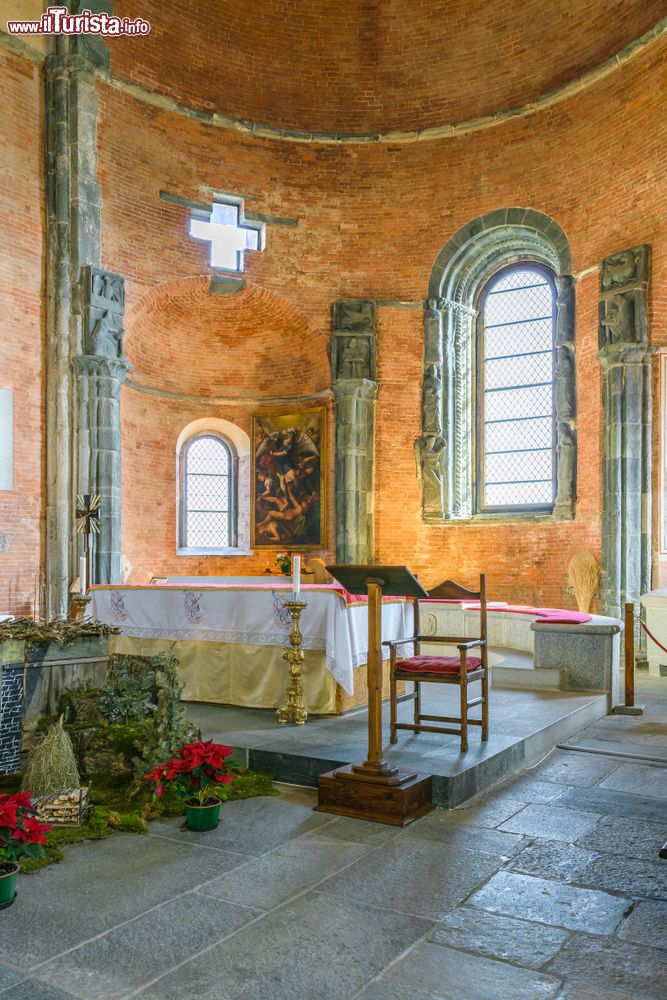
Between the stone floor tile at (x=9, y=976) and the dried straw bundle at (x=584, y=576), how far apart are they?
10015mm

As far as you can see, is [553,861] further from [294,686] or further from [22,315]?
[22,315]

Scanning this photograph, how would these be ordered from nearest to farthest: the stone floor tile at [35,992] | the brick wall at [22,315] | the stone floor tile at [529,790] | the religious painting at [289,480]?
the stone floor tile at [35,992], the stone floor tile at [529,790], the brick wall at [22,315], the religious painting at [289,480]

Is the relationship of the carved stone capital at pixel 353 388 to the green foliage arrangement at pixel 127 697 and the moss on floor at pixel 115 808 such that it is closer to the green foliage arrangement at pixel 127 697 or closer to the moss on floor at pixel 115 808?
the green foliage arrangement at pixel 127 697

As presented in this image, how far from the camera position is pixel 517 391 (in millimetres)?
13727

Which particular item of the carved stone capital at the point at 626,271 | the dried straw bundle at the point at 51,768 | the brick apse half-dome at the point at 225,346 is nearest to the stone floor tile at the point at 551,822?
the dried straw bundle at the point at 51,768

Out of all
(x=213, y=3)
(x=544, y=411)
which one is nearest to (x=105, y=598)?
(x=544, y=411)

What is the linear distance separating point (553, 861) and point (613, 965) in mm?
947

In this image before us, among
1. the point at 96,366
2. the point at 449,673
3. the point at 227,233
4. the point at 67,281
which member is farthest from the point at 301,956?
the point at 227,233

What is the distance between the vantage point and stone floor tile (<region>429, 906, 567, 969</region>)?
2.82 m

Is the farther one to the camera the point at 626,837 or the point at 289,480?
the point at 289,480

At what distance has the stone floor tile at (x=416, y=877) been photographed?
3230 millimetres

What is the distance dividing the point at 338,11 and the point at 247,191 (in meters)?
3.41

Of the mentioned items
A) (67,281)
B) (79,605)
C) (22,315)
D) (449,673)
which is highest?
(67,281)

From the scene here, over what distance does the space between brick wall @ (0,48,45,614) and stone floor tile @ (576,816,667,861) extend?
842 cm
